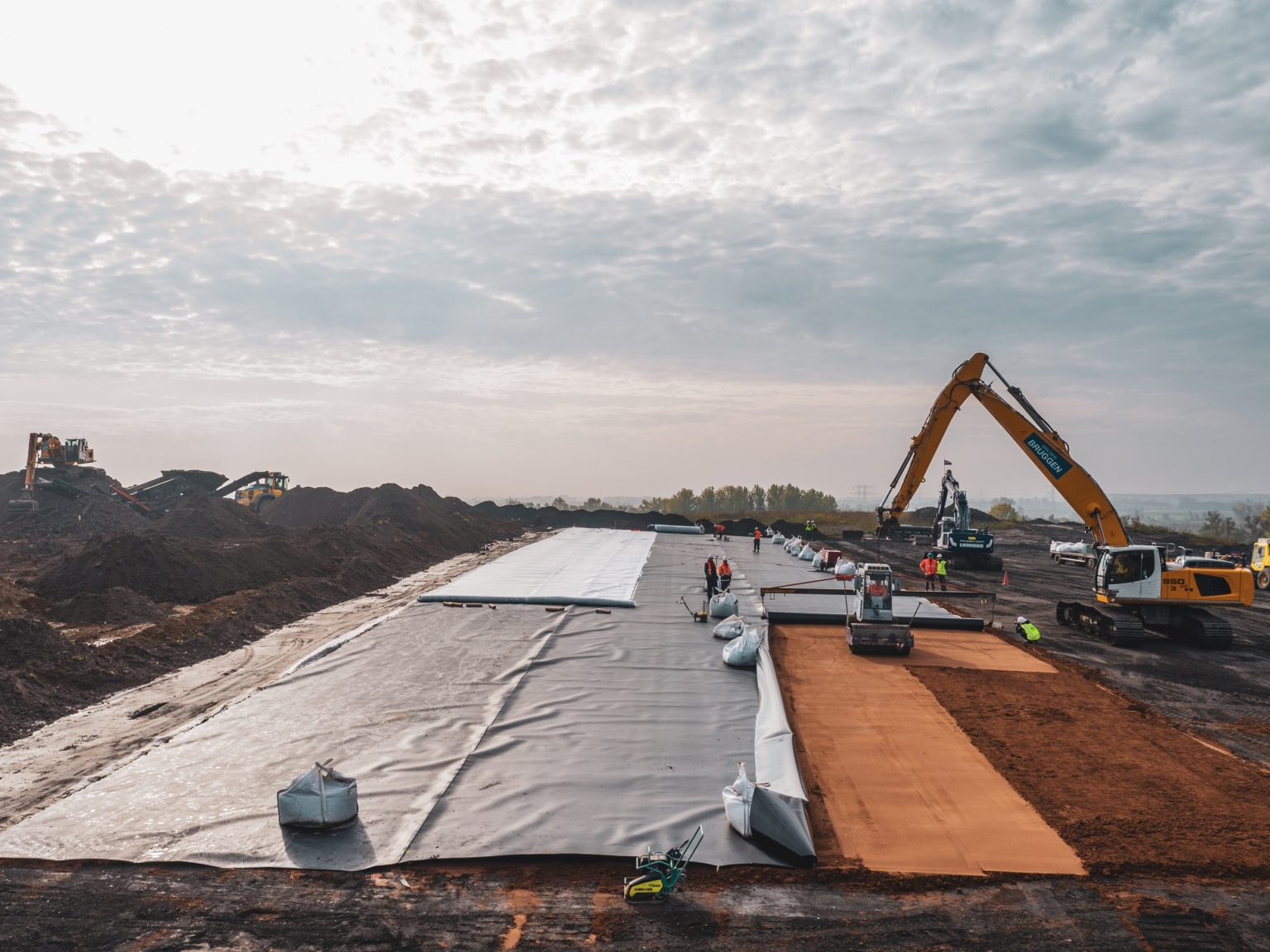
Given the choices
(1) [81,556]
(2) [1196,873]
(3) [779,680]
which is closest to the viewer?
(2) [1196,873]

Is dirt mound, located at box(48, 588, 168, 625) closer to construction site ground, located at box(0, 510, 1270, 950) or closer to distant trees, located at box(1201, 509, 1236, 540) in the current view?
construction site ground, located at box(0, 510, 1270, 950)

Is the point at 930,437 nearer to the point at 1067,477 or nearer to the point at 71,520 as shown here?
the point at 1067,477

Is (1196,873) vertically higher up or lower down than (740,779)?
lower down

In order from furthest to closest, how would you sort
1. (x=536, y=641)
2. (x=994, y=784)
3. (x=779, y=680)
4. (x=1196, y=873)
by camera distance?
(x=536, y=641)
(x=779, y=680)
(x=994, y=784)
(x=1196, y=873)

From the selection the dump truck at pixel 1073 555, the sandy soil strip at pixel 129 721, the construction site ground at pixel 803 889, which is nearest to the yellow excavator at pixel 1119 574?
the construction site ground at pixel 803 889

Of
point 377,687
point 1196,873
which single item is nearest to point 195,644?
point 377,687

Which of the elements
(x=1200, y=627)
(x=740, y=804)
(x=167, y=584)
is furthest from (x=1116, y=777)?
(x=167, y=584)

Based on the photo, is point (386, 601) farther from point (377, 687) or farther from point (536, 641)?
point (377, 687)
